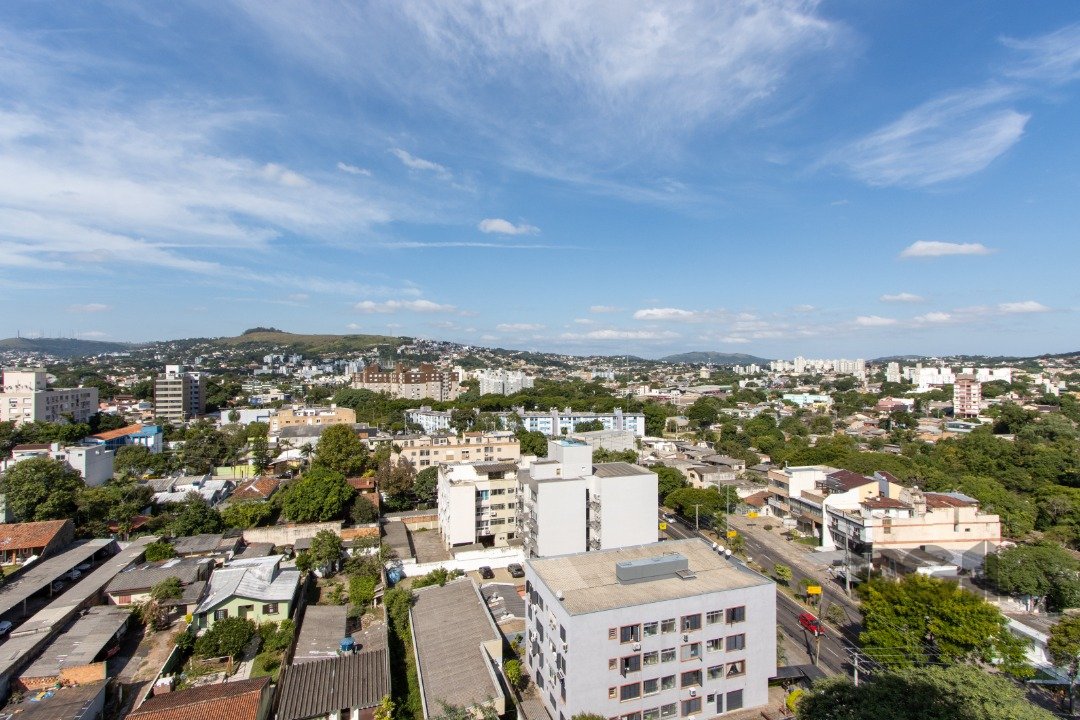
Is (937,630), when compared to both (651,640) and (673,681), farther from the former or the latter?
(651,640)

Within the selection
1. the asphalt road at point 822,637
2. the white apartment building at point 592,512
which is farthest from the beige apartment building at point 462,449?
the asphalt road at point 822,637

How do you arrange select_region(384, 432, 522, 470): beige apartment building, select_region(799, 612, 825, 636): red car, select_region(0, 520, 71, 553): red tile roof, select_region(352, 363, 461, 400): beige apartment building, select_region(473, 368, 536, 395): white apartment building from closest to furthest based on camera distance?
select_region(799, 612, 825, 636): red car < select_region(0, 520, 71, 553): red tile roof < select_region(384, 432, 522, 470): beige apartment building < select_region(352, 363, 461, 400): beige apartment building < select_region(473, 368, 536, 395): white apartment building

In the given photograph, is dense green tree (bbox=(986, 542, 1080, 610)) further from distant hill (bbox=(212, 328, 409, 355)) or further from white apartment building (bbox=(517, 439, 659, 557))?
distant hill (bbox=(212, 328, 409, 355))

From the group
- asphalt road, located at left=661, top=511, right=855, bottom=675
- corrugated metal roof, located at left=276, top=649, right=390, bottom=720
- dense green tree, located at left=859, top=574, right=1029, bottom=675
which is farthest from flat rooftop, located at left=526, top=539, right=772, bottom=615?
corrugated metal roof, located at left=276, top=649, right=390, bottom=720

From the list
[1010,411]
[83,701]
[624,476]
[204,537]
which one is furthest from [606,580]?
[1010,411]

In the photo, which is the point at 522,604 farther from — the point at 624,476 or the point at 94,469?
the point at 94,469

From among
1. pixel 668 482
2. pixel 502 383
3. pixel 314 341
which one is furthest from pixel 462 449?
pixel 314 341
